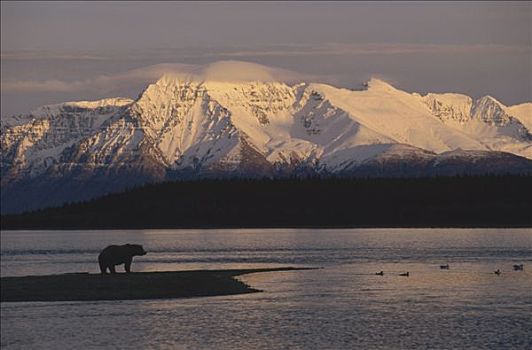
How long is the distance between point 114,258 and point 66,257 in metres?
45.8

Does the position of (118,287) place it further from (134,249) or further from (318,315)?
(318,315)

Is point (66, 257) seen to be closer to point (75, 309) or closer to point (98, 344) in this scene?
point (75, 309)

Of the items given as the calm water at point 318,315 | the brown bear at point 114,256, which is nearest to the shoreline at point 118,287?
the brown bear at point 114,256

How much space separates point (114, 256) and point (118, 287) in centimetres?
1060

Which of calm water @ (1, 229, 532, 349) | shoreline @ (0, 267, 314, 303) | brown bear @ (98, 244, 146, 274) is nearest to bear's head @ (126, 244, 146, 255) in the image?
brown bear @ (98, 244, 146, 274)

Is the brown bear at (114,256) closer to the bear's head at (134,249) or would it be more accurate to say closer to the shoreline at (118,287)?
the bear's head at (134,249)

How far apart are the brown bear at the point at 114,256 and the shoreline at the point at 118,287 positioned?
132 centimetres

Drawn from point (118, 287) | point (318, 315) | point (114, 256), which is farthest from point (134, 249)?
point (318, 315)

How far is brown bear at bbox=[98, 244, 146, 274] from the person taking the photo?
87438mm

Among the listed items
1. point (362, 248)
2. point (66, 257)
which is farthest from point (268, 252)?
point (66, 257)

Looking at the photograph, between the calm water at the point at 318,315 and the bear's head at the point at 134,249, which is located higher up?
the bear's head at the point at 134,249

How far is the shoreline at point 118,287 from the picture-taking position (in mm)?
73500

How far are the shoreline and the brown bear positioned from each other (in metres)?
1.32

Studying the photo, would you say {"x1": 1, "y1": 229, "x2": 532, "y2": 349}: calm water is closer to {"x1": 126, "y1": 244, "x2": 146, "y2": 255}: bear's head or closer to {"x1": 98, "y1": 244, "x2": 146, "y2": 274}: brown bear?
{"x1": 126, "y1": 244, "x2": 146, "y2": 255}: bear's head
